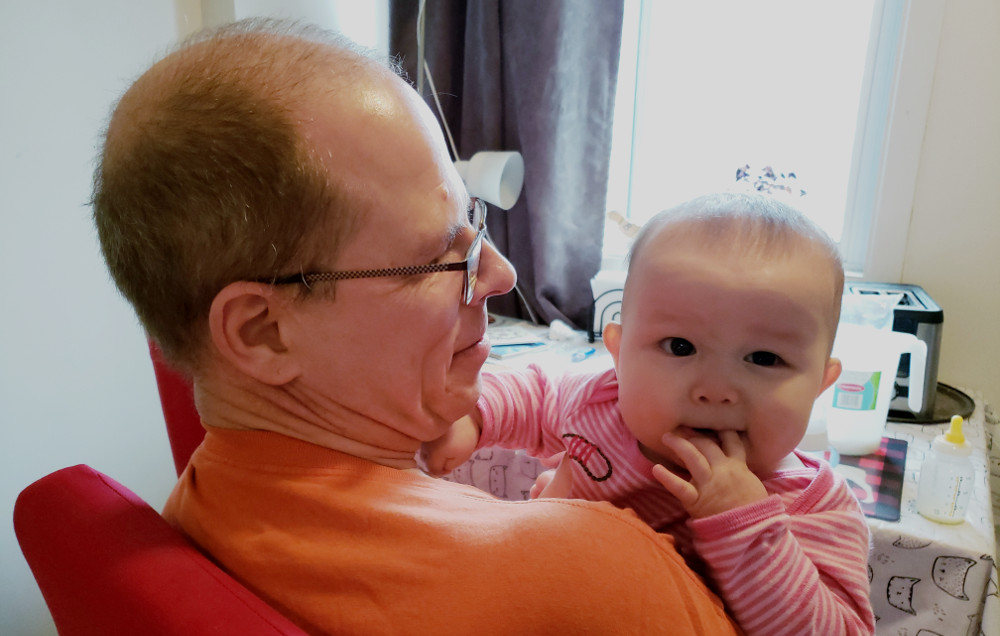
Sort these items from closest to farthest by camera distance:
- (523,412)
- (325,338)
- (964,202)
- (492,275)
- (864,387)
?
(325,338), (492,275), (523,412), (864,387), (964,202)

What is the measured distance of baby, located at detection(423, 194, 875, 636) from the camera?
2.30 ft

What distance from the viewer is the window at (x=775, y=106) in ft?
6.26

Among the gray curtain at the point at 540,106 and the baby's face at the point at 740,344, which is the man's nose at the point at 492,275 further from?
the gray curtain at the point at 540,106

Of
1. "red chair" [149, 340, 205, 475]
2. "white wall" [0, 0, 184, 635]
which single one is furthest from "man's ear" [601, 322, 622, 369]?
"white wall" [0, 0, 184, 635]

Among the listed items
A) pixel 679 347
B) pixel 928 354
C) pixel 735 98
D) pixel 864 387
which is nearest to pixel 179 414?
pixel 679 347

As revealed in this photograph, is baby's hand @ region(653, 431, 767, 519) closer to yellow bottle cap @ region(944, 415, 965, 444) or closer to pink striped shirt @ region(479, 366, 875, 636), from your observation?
pink striped shirt @ region(479, 366, 875, 636)

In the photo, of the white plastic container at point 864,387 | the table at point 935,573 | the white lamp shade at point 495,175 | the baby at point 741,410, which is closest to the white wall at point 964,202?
the white plastic container at point 864,387

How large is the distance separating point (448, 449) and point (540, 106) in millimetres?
1439

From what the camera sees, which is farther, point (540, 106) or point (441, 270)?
point (540, 106)

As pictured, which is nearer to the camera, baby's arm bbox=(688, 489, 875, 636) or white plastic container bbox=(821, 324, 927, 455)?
baby's arm bbox=(688, 489, 875, 636)

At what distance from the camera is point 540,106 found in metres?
2.10

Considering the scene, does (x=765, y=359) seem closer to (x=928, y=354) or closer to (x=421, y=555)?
(x=421, y=555)

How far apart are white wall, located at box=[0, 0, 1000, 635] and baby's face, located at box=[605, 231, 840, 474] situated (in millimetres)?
1119

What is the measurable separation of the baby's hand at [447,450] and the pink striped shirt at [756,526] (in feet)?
0.17
